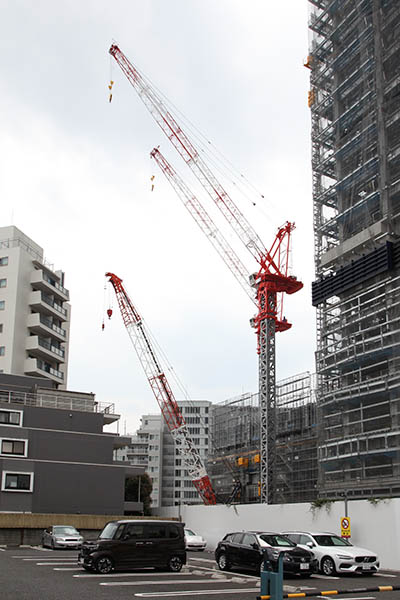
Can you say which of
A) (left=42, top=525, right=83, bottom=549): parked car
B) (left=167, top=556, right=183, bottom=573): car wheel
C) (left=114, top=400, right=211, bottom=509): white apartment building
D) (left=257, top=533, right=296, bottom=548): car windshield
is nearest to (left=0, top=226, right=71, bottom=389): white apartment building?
(left=42, top=525, right=83, bottom=549): parked car

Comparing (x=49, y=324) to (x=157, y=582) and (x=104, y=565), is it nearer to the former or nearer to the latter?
(x=104, y=565)

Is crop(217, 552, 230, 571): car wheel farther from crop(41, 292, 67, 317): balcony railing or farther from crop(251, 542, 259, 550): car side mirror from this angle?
crop(41, 292, 67, 317): balcony railing

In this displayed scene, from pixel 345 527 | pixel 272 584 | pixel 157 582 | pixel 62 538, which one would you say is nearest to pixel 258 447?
pixel 62 538

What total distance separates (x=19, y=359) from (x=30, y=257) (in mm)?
11694

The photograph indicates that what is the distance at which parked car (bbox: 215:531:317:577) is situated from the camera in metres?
21.1

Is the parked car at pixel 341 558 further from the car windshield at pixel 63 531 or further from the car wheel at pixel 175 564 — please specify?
the car windshield at pixel 63 531

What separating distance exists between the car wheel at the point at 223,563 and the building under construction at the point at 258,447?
29.5m

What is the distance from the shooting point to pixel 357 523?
1147 inches

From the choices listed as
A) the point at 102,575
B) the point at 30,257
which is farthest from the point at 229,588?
the point at 30,257

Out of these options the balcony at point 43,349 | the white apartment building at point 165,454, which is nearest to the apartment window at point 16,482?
the balcony at point 43,349

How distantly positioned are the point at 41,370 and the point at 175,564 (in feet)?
171

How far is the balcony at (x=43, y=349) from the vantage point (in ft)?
234

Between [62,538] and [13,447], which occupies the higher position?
[13,447]

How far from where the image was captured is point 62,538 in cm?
3584
